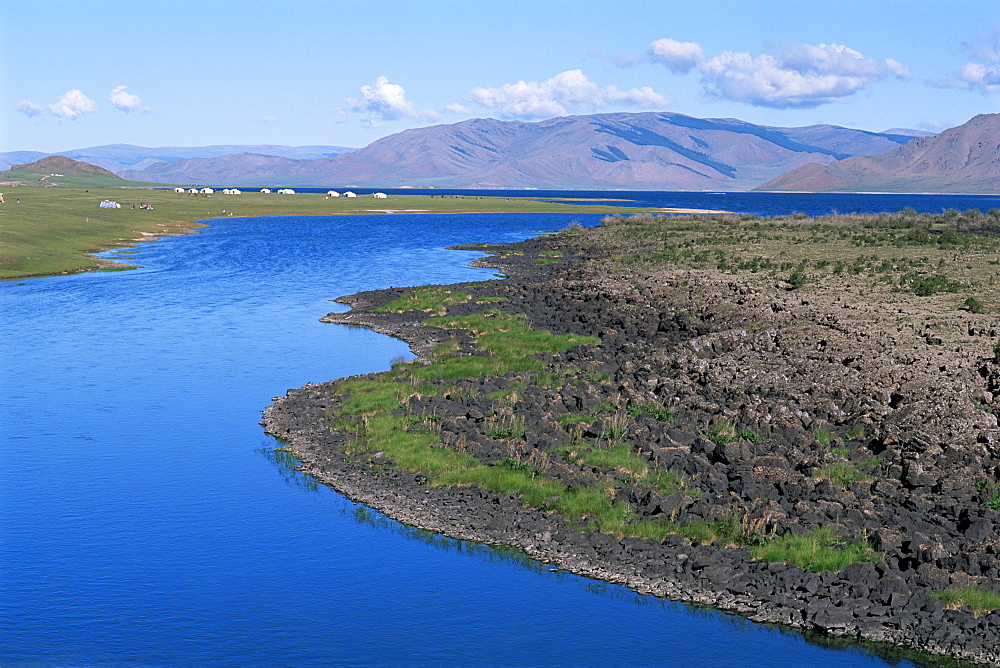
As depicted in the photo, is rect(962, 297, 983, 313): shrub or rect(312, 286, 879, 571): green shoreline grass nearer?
rect(312, 286, 879, 571): green shoreline grass

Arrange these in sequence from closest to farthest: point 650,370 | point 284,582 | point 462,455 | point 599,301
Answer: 1. point 284,582
2. point 462,455
3. point 650,370
4. point 599,301

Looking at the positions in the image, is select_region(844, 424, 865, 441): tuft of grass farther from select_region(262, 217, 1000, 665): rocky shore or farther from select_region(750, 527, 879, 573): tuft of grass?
select_region(750, 527, 879, 573): tuft of grass

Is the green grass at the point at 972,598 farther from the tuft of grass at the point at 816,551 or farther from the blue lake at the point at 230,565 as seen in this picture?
the blue lake at the point at 230,565

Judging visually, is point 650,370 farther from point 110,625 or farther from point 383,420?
point 110,625

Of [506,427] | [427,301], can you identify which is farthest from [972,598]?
[427,301]

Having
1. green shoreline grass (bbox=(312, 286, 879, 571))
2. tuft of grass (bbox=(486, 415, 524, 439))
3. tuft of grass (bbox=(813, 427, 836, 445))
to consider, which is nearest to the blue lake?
green shoreline grass (bbox=(312, 286, 879, 571))

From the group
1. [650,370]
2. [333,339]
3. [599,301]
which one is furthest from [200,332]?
[650,370]

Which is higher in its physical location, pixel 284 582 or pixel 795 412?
pixel 795 412
